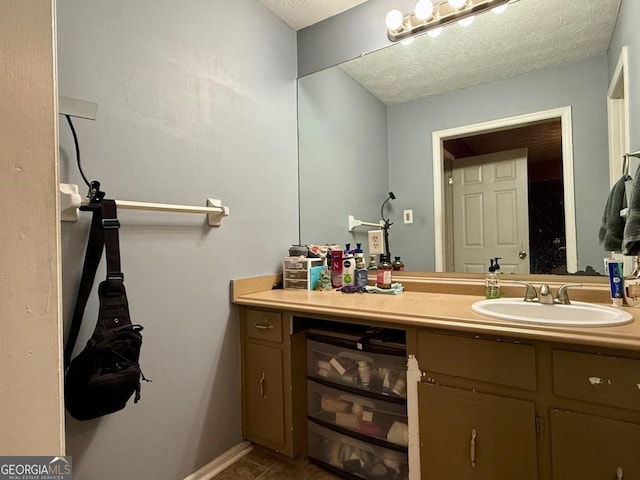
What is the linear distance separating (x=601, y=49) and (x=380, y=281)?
141cm

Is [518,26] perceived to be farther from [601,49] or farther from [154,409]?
[154,409]

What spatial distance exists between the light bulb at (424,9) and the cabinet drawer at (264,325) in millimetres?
1620

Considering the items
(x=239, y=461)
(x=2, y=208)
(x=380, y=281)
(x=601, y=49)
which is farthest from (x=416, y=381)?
(x=601, y=49)

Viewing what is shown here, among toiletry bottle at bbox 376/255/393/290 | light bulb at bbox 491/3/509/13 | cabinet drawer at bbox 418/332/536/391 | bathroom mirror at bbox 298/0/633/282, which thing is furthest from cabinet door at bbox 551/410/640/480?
light bulb at bbox 491/3/509/13

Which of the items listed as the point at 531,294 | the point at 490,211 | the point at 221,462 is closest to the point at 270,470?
the point at 221,462

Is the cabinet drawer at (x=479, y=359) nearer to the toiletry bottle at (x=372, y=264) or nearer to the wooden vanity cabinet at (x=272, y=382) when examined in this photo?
the wooden vanity cabinet at (x=272, y=382)

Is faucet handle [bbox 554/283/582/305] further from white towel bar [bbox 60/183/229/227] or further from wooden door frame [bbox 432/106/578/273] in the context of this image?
white towel bar [bbox 60/183/229/227]

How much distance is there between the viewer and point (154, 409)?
1.31 m

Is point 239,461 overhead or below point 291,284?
below

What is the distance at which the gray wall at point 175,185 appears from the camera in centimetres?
115

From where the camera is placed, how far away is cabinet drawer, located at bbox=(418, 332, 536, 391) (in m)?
1.02

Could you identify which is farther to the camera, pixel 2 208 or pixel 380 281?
pixel 380 281

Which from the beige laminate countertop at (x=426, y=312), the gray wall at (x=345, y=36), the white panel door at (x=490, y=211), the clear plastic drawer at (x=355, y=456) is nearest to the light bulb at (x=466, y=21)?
the gray wall at (x=345, y=36)

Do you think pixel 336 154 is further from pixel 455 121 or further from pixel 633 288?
pixel 633 288
